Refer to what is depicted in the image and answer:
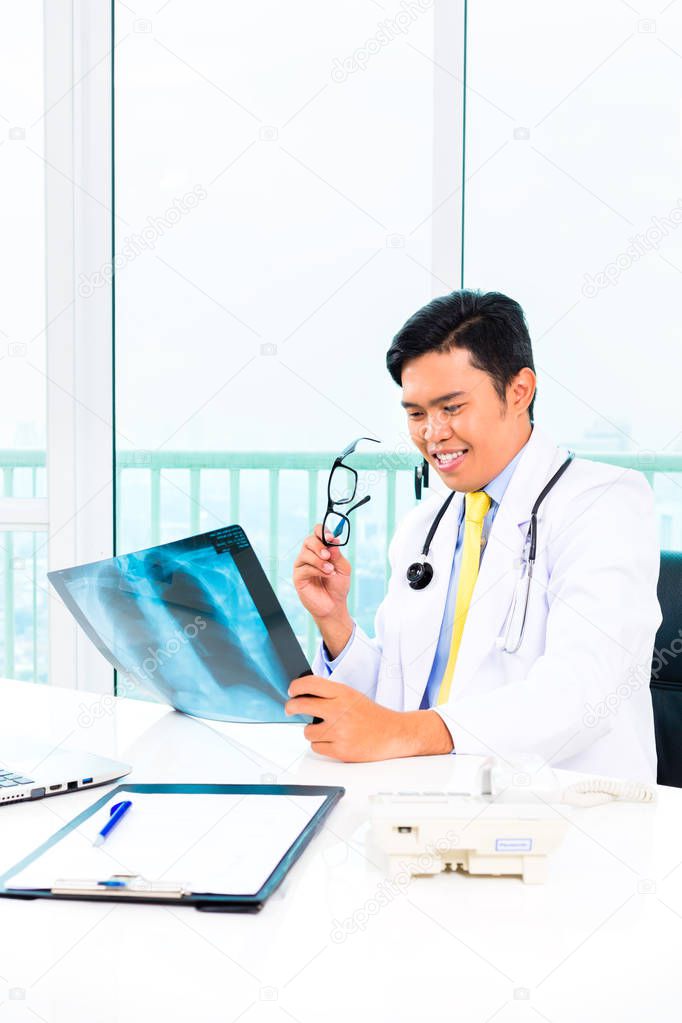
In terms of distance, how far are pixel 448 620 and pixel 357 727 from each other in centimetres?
59

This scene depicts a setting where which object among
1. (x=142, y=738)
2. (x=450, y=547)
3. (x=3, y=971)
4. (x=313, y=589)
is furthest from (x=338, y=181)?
(x=3, y=971)

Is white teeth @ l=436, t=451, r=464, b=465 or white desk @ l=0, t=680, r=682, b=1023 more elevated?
white teeth @ l=436, t=451, r=464, b=465

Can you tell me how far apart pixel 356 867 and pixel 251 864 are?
0.09 m

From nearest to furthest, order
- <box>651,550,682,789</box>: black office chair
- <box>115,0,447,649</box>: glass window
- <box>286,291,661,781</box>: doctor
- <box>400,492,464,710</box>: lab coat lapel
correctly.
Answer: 1. <box>286,291,661,781</box>: doctor
2. <box>651,550,682,789</box>: black office chair
3. <box>400,492,464,710</box>: lab coat lapel
4. <box>115,0,447,649</box>: glass window

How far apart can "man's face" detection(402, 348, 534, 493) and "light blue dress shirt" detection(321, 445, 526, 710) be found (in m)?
0.02

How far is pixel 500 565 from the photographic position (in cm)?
155

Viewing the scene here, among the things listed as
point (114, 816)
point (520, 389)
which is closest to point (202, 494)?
point (520, 389)

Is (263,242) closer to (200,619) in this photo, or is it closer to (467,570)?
(467,570)

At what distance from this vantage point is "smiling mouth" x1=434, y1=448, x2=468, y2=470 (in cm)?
164

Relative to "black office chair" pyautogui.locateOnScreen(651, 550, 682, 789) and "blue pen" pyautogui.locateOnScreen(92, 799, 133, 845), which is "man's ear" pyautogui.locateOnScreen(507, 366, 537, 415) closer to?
"black office chair" pyautogui.locateOnScreen(651, 550, 682, 789)

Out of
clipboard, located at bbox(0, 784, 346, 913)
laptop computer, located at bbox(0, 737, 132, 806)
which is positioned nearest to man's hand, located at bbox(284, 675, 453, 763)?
clipboard, located at bbox(0, 784, 346, 913)

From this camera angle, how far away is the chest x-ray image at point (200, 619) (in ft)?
3.65

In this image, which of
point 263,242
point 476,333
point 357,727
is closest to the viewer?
point 357,727

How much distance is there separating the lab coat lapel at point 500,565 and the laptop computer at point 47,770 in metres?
0.66
